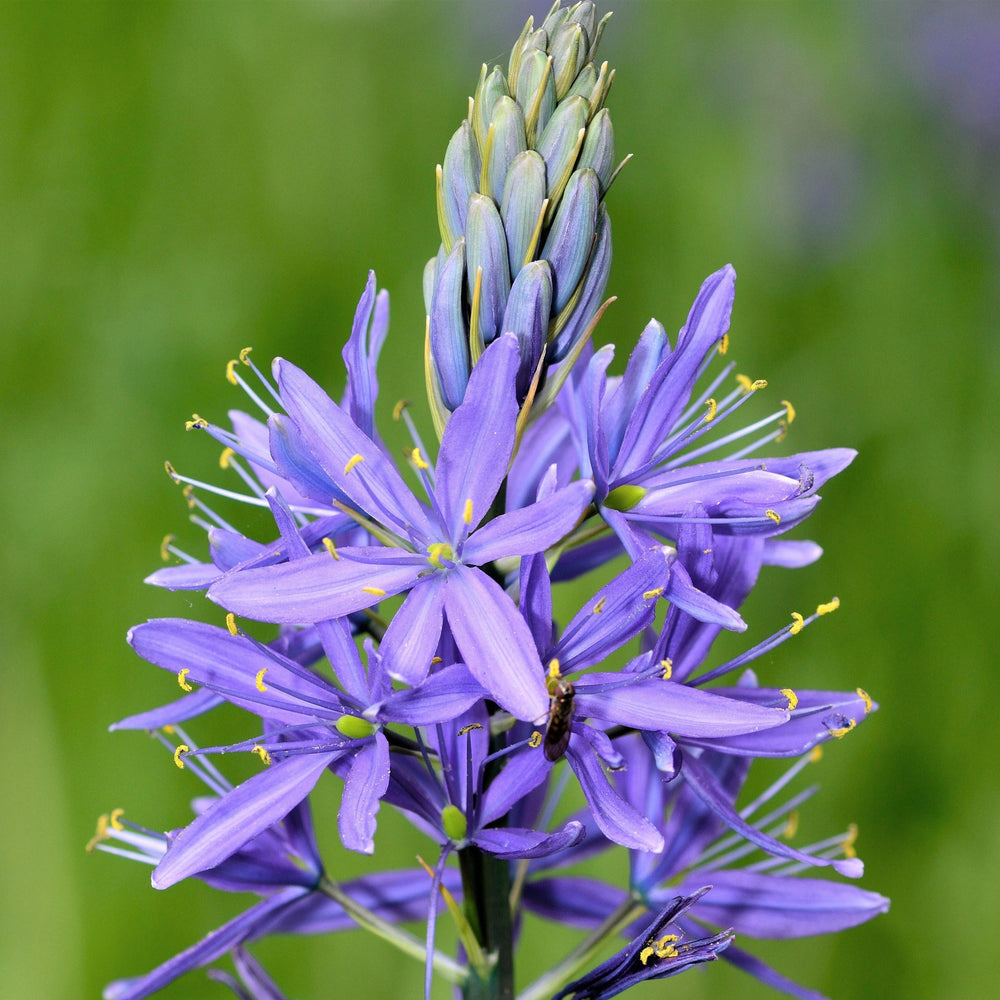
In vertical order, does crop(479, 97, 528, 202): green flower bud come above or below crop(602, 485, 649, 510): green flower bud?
above

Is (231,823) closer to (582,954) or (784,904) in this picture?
(582,954)

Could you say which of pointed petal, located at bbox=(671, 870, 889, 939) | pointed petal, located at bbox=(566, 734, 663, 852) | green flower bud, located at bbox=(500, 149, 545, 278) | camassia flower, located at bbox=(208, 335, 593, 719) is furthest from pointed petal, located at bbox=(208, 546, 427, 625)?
pointed petal, located at bbox=(671, 870, 889, 939)

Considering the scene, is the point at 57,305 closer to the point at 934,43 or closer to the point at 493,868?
the point at 493,868

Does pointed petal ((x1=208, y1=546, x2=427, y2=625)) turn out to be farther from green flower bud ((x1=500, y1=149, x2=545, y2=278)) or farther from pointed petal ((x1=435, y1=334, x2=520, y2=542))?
green flower bud ((x1=500, y1=149, x2=545, y2=278))

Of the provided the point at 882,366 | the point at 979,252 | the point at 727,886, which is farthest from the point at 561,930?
the point at 979,252

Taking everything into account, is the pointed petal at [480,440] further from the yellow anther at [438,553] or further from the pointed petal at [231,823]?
the pointed petal at [231,823]

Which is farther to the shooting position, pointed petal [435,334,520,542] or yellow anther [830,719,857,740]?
yellow anther [830,719,857,740]

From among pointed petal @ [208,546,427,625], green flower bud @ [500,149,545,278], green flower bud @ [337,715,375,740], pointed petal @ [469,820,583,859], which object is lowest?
pointed petal @ [469,820,583,859]

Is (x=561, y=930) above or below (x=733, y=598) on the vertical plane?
below
